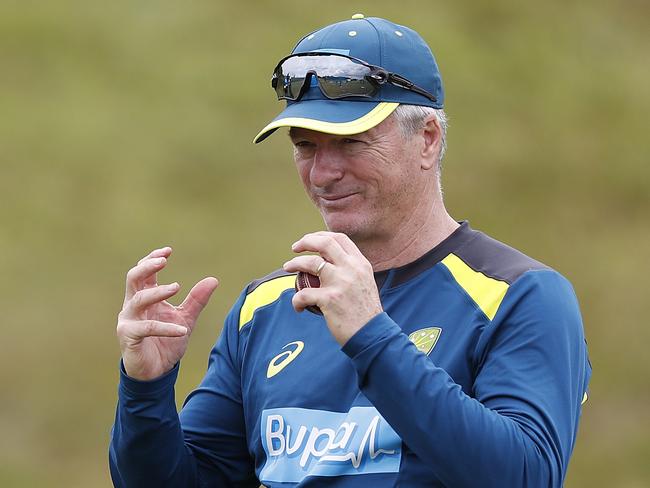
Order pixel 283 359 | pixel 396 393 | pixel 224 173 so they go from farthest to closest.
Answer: pixel 224 173 → pixel 283 359 → pixel 396 393

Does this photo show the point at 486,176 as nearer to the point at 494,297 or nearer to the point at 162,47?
the point at 162,47

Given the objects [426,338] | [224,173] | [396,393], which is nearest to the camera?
[396,393]

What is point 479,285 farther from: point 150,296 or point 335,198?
point 150,296

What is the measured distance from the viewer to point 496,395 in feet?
8.02

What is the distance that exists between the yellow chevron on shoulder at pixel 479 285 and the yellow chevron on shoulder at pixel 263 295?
473 millimetres

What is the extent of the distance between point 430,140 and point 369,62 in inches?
9.9

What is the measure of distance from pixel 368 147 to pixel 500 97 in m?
5.88

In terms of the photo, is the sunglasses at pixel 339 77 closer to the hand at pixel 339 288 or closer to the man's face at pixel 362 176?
the man's face at pixel 362 176

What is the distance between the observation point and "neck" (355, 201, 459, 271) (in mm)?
2855

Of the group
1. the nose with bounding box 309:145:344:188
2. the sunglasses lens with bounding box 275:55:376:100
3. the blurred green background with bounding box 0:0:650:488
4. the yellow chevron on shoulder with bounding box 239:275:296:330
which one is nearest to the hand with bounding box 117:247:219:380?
the yellow chevron on shoulder with bounding box 239:275:296:330

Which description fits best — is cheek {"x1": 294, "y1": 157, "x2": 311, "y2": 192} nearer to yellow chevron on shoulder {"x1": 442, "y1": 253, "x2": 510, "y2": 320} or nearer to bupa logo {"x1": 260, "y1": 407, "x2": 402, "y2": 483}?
yellow chevron on shoulder {"x1": 442, "y1": 253, "x2": 510, "y2": 320}

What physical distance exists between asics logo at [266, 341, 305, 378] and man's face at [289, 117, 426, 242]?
0.30 metres

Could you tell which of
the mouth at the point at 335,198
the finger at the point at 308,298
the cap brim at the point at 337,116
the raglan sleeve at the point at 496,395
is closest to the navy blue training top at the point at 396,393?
the raglan sleeve at the point at 496,395

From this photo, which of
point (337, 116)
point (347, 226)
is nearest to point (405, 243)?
point (347, 226)
